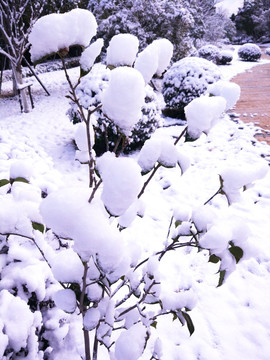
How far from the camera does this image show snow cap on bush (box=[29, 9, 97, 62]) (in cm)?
53

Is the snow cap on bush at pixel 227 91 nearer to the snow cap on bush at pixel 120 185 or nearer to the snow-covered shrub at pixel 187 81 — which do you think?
the snow cap on bush at pixel 120 185

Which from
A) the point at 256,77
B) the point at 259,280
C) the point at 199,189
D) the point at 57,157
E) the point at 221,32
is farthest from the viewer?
the point at 221,32

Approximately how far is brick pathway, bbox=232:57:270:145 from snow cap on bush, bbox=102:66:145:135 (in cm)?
444

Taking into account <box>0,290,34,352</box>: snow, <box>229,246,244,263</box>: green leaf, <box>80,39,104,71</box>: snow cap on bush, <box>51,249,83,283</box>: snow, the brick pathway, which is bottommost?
the brick pathway

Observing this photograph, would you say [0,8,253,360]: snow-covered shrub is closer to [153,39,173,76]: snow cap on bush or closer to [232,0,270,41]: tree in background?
[153,39,173,76]: snow cap on bush

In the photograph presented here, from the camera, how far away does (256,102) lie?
22.1 feet

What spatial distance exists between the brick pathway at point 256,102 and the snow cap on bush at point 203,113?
13.9ft

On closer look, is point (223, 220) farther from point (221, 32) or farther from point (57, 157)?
point (221, 32)

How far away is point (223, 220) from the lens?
0.81 m

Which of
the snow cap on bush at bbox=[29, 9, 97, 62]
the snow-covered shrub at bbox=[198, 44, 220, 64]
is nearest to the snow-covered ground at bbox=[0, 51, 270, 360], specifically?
the snow cap on bush at bbox=[29, 9, 97, 62]

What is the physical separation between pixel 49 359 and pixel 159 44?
4.41 feet

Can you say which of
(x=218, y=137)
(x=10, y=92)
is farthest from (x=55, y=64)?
(x=218, y=137)

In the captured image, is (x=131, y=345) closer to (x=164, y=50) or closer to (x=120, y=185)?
(x=120, y=185)

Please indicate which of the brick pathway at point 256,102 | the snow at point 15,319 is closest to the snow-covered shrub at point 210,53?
the brick pathway at point 256,102
